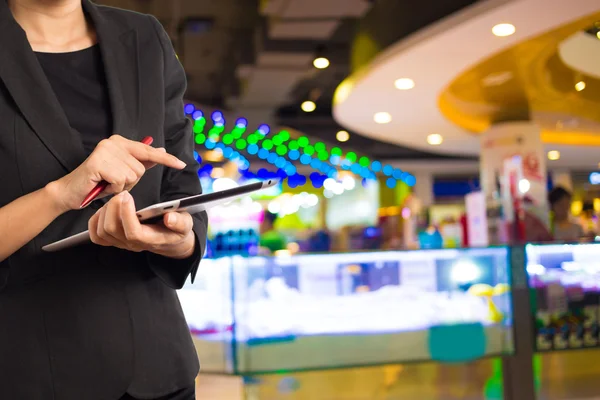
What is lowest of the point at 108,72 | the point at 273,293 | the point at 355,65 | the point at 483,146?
the point at 273,293

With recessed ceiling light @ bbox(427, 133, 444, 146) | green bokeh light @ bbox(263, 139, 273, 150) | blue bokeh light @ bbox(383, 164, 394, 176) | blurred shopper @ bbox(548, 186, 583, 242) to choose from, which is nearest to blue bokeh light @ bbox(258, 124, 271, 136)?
green bokeh light @ bbox(263, 139, 273, 150)

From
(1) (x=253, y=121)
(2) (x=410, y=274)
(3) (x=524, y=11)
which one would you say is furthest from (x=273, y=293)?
(1) (x=253, y=121)

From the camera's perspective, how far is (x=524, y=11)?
479cm

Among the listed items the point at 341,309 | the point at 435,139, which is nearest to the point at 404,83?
the point at 341,309

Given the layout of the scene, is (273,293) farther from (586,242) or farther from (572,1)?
(572,1)

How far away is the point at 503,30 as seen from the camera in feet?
17.4

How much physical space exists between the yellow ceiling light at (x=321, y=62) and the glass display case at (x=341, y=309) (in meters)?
4.48

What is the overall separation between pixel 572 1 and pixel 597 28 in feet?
4.72

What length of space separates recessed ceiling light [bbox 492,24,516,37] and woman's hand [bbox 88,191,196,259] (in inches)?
196

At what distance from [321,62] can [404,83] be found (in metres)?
1.19

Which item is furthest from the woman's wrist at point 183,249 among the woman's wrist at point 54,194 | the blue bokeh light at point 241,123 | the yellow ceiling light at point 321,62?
the blue bokeh light at point 241,123

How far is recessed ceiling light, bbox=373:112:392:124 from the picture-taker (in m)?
8.91

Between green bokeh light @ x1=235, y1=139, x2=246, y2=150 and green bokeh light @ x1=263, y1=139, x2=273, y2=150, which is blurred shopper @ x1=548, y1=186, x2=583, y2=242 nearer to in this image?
green bokeh light @ x1=235, y1=139, x2=246, y2=150

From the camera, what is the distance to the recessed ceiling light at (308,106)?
36.2ft
